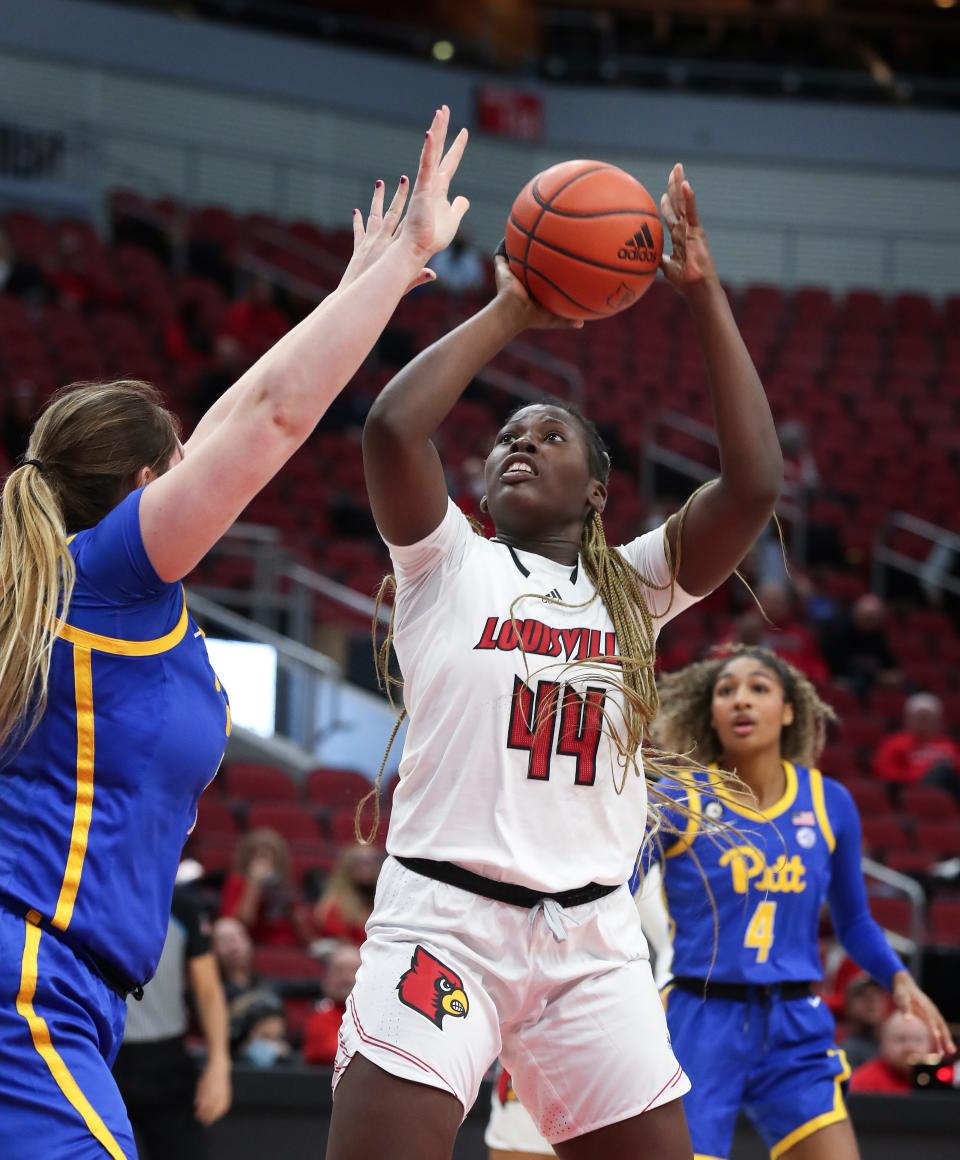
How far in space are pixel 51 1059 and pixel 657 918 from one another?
294 centimetres

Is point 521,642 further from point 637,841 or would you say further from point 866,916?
point 866,916

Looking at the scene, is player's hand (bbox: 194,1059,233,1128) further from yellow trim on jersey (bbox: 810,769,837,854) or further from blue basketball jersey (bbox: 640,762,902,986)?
yellow trim on jersey (bbox: 810,769,837,854)

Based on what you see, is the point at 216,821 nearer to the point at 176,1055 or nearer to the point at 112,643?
the point at 176,1055

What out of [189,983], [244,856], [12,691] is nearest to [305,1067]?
[189,983]

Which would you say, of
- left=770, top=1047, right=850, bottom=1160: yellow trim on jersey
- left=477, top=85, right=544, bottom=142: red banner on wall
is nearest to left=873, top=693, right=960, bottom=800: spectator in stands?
left=770, top=1047, right=850, bottom=1160: yellow trim on jersey

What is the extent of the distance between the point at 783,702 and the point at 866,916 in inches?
26.0

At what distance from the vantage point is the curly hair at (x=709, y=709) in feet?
16.2

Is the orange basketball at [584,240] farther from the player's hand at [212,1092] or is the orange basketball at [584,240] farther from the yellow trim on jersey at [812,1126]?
the player's hand at [212,1092]

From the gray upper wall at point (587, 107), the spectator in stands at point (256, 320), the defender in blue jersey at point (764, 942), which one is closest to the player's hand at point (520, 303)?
the defender in blue jersey at point (764, 942)

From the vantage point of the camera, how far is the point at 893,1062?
258 inches

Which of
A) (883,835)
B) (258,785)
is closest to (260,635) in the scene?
(258,785)

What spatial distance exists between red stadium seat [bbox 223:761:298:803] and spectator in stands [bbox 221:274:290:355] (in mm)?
5579

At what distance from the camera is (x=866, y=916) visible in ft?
15.3

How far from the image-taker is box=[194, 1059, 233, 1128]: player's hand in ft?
17.1
